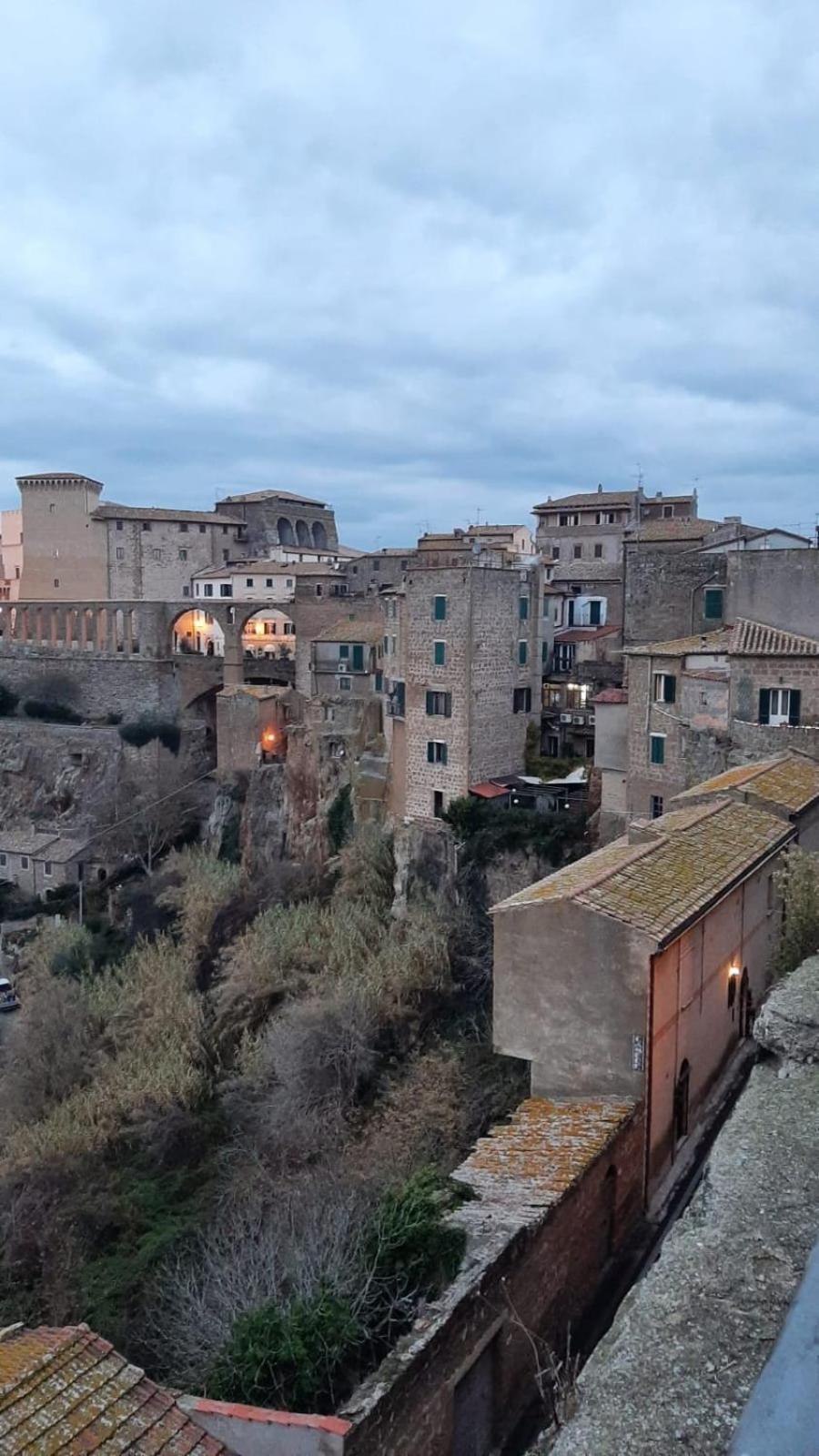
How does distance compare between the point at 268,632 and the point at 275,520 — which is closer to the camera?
the point at 268,632

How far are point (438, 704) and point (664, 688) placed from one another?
7.79m

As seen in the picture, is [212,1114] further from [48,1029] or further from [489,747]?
[489,747]

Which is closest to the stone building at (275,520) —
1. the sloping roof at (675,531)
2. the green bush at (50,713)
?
the green bush at (50,713)

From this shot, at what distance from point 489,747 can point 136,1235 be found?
15.8 metres

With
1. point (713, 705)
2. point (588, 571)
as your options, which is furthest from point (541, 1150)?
point (588, 571)

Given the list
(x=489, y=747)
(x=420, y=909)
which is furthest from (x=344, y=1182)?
(x=489, y=747)

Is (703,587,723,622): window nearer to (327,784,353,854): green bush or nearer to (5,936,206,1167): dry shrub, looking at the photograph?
(327,784,353,854): green bush

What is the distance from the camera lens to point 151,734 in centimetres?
4328

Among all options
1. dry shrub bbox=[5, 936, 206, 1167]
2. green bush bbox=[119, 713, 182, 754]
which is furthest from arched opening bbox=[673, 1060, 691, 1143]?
green bush bbox=[119, 713, 182, 754]

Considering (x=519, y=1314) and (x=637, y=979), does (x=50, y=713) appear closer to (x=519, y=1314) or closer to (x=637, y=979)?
(x=637, y=979)

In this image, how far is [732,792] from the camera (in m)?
15.3

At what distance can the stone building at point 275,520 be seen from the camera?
61562mm

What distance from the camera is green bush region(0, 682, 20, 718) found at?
4738 centimetres

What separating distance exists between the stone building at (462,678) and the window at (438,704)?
0.09 ft
